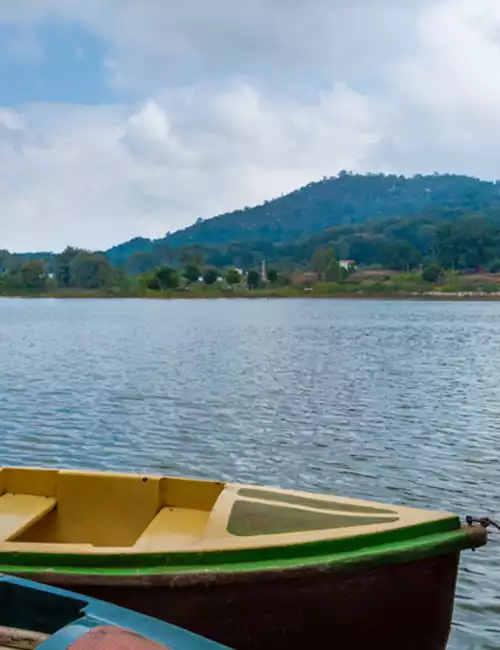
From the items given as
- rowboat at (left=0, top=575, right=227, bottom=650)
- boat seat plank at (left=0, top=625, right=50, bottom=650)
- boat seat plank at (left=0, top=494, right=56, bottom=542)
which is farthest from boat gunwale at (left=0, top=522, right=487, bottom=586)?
boat seat plank at (left=0, top=625, right=50, bottom=650)

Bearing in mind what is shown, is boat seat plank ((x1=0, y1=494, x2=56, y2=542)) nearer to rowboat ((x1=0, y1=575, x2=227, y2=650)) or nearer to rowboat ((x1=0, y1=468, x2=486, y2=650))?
rowboat ((x1=0, y1=468, x2=486, y2=650))

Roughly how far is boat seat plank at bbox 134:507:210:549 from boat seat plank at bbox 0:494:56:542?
1.25 m

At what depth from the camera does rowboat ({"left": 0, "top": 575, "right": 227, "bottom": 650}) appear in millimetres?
3758

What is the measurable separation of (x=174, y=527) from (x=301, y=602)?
2001mm

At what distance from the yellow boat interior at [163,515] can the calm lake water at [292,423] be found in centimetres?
300

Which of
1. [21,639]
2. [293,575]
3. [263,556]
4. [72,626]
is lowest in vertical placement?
[293,575]

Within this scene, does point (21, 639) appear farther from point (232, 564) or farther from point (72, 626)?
point (232, 564)

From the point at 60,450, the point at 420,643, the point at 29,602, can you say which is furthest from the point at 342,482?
the point at 29,602

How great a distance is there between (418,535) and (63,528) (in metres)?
4.21

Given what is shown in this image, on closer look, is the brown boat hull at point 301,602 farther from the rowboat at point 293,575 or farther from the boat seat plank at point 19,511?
the boat seat plank at point 19,511

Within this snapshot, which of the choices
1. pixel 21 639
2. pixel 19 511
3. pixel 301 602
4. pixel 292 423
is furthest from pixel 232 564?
pixel 292 423

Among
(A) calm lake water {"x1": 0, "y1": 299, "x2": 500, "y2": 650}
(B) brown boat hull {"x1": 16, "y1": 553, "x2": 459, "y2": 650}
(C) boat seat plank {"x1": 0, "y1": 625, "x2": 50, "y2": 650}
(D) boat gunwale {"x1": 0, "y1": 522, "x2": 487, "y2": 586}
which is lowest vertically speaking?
(A) calm lake water {"x1": 0, "y1": 299, "x2": 500, "y2": 650}

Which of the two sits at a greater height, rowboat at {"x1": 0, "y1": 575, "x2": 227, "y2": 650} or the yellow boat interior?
rowboat at {"x1": 0, "y1": 575, "x2": 227, "y2": 650}

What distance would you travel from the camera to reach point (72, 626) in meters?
3.92
